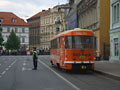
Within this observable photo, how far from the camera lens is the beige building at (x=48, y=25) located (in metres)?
100

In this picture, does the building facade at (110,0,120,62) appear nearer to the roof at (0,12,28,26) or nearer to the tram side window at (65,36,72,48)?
the tram side window at (65,36,72,48)

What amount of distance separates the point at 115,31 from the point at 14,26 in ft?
250

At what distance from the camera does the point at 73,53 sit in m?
18.6

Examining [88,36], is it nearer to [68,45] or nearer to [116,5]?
[68,45]

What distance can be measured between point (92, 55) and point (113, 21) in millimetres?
12834

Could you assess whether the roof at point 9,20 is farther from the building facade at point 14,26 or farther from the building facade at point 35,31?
the building facade at point 35,31

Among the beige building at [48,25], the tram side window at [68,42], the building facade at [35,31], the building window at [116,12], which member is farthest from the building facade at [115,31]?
the building facade at [35,31]

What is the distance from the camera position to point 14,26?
4021 inches

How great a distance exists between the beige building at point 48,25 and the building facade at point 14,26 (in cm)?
736

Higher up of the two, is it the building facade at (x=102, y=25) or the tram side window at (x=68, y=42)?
the building facade at (x=102, y=25)

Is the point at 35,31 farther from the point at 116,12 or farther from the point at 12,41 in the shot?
the point at 116,12

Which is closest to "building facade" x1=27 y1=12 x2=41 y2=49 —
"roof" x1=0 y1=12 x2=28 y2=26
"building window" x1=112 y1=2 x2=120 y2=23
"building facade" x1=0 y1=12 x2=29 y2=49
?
"building facade" x1=0 y1=12 x2=29 y2=49

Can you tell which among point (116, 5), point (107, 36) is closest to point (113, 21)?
point (116, 5)

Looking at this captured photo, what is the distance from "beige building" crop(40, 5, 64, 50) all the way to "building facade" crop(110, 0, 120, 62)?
215 feet
